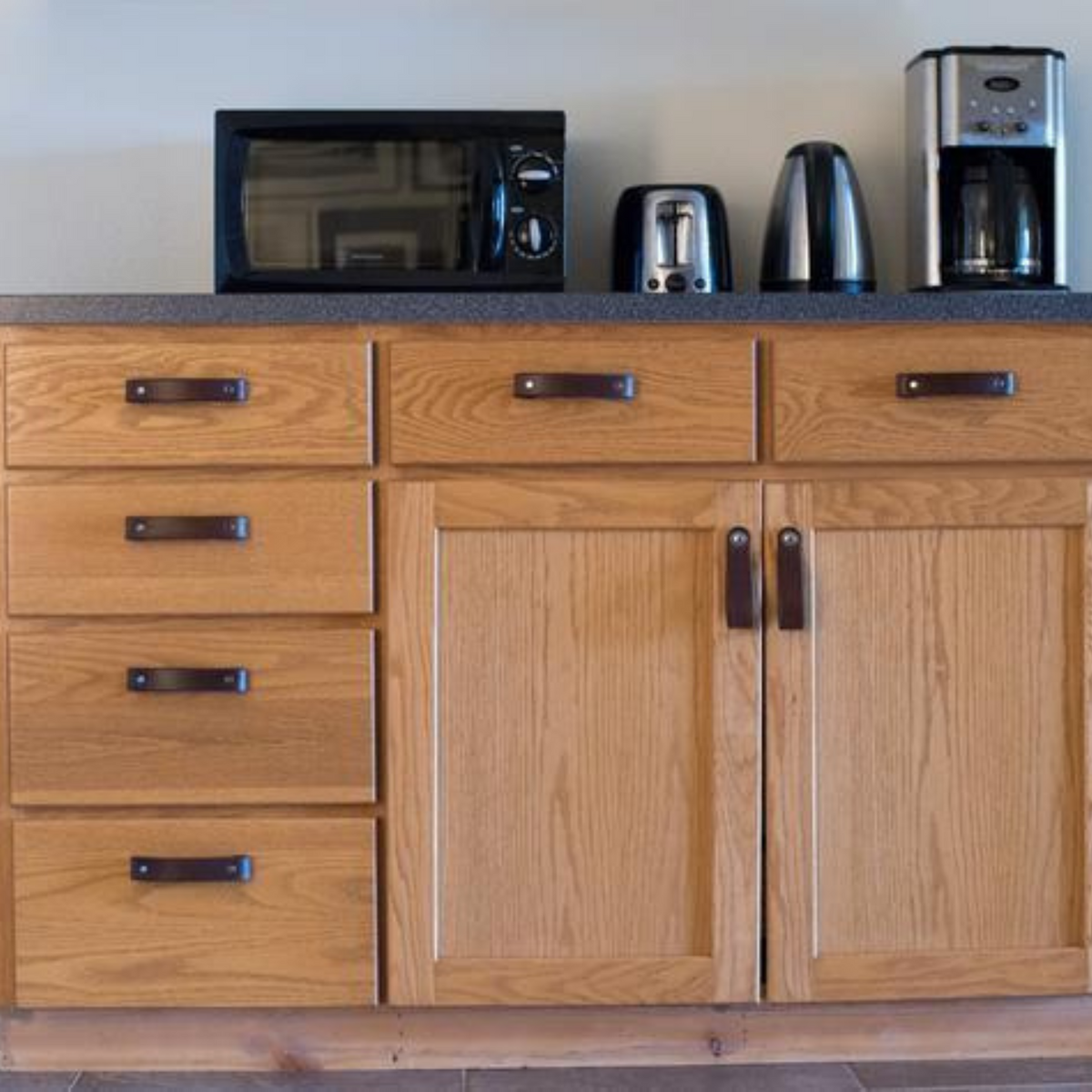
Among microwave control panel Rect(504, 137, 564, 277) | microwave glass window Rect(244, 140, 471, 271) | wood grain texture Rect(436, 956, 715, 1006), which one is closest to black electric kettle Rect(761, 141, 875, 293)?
microwave control panel Rect(504, 137, 564, 277)

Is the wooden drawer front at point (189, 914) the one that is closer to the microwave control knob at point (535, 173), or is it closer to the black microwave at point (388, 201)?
the black microwave at point (388, 201)

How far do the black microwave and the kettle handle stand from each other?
14.1 inches

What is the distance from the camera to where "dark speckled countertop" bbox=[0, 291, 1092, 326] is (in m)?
1.93

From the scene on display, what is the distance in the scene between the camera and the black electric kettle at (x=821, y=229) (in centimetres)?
231

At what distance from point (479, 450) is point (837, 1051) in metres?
0.84

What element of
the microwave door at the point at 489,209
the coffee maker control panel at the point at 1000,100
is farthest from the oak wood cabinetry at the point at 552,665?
the coffee maker control panel at the point at 1000,100

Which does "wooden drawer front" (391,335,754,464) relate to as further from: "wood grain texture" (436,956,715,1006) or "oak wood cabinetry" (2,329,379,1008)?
"wood grain texture" (436,956,715,1006)

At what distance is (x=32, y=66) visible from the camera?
8.20 feet

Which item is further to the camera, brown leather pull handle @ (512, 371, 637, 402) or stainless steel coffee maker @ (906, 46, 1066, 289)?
stainless steel coffee maker @ (906, 46, 1066, 289)

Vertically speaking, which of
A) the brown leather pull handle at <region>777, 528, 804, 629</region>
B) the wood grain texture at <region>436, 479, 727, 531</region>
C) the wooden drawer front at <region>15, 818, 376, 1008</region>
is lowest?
the wooden drawer front at <region>15, 818, 376, 1008</region>

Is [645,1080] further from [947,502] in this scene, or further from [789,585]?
[947,502]

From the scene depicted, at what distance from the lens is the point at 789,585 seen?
1934 millimetres

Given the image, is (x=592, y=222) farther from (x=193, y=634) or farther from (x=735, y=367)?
(x=193, y=634)

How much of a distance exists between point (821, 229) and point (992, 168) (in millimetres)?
239
